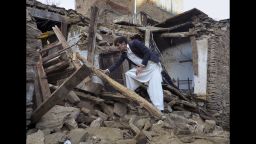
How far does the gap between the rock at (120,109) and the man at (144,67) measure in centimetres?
66

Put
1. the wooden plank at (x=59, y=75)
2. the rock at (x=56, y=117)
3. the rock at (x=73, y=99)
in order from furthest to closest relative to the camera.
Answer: the wooden plank at (x=59, y=75)
the rock at (x=73, y=99)
the rock at (x=56, y=117)

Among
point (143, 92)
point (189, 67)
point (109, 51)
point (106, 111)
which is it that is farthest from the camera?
point (189, 67)

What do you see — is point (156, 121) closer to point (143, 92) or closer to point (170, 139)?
point (170, 139)

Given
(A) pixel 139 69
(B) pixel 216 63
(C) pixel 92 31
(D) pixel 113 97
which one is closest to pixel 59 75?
(D) pixel 113 97

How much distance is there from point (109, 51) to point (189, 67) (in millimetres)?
4501

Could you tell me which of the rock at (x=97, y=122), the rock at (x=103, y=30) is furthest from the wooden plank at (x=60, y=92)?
the rock at (x=103, y=30)

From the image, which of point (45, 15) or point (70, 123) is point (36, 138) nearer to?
point (70, 123)

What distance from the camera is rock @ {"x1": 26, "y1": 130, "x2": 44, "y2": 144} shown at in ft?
12.7

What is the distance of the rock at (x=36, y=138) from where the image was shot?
3883 millimetres

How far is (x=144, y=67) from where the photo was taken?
20.6 feet

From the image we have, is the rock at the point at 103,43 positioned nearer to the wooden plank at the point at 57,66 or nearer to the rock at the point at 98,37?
the rock at the point at 98,37

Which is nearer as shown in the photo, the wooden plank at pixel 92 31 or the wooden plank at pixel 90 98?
the wooden plank at pixel 90 98

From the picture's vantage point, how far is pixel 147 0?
19.3 m
